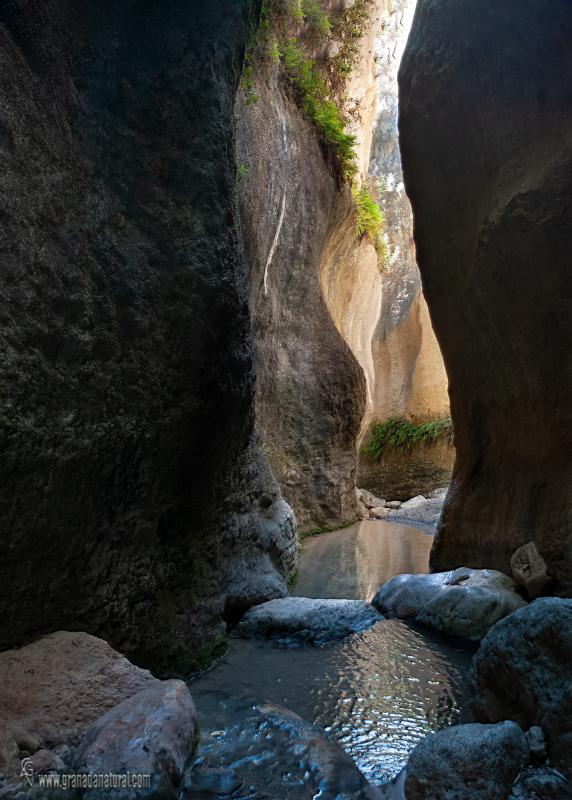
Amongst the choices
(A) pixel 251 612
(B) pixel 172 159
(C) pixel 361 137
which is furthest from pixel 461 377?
(C) pixel 361 137

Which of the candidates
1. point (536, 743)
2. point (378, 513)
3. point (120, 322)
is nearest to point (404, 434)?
point (378, 513)

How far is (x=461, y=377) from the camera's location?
19.7ft

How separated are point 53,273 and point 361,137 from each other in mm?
11785

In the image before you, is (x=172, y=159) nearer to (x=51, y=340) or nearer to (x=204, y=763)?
(x=51, y=340)

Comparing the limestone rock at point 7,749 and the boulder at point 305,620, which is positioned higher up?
the limestone rock at point 7,749

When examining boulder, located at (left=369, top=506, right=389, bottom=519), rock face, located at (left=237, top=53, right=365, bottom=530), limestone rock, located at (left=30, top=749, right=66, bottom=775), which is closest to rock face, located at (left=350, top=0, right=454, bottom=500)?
boulder, located at (left=369, top=506, right=389, bottom=519)

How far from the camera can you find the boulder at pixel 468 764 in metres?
1.90

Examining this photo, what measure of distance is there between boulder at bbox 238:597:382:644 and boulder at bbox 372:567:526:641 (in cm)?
35

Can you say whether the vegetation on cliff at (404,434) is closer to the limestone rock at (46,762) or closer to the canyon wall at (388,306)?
the canyon wall at (388,306)

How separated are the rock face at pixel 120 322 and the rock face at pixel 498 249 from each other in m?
2.21

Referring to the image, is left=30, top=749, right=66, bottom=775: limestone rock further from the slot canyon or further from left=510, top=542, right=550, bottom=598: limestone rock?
left=510, top=542, right=550, bottom=598: limestone rock

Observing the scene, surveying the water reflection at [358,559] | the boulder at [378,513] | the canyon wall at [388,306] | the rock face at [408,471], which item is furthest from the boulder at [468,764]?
the rock face at [408,471]

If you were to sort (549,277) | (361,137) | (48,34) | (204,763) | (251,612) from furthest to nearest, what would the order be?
(361,137)
(549,277)
(251,612)
(48,34)
(204,763)

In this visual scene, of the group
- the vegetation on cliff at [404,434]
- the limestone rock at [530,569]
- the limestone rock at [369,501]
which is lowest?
the limestone rock at [369,501]
